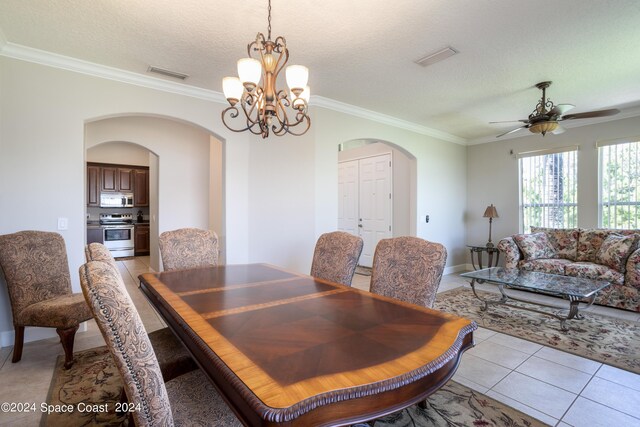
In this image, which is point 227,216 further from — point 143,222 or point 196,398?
point 143,222

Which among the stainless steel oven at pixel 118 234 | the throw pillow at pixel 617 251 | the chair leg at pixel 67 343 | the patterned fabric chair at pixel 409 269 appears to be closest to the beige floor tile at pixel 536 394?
the patterned fabric chair at pixel 409 269

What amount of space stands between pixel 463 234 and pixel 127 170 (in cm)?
827

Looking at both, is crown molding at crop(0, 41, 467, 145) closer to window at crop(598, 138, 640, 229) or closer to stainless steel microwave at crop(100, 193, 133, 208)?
window at crop(598, 138, 640, 229)

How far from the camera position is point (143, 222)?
8492mm

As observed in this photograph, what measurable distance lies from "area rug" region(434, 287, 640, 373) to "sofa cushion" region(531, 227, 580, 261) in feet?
4.14

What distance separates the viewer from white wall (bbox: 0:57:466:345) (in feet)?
9.34

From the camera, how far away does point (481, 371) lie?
247 cm

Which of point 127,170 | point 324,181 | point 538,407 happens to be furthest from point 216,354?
point 127,170

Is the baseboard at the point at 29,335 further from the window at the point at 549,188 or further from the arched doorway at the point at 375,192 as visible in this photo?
the window at the point at 549,188

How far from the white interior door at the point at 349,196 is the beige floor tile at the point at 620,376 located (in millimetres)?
4702

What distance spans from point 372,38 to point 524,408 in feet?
9.61

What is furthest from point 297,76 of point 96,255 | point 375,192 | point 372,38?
point 375,192

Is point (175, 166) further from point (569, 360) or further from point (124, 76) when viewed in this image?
point (569, 360)

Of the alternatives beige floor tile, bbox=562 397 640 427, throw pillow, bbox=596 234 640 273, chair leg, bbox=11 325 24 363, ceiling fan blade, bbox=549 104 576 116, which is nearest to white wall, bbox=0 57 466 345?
chair leg, bbox=11 325 24 363
